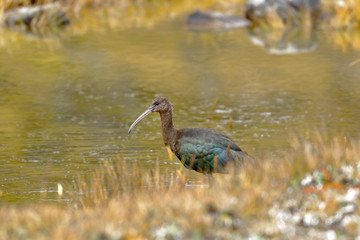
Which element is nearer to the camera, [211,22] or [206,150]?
[206,150]

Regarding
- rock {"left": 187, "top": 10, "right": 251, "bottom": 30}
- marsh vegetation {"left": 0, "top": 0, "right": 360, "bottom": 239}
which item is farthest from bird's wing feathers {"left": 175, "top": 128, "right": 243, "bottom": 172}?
rock {"left": 187, "top": 10, "right": 251, "bottom": 30}

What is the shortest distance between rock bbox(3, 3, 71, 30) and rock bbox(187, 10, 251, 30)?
13.0 feet

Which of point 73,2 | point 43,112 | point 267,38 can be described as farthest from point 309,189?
point 73,2

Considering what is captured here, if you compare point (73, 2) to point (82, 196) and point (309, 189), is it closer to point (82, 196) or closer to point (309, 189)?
point (82, 196)

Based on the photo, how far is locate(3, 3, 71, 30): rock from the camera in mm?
24828

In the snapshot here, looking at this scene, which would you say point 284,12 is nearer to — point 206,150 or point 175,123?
point 175,123

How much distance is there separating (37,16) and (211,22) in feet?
17.4

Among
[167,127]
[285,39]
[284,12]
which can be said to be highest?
[167,127]

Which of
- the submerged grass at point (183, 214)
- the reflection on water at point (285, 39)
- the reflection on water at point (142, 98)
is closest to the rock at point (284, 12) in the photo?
the reflection on water at point (285, 39)

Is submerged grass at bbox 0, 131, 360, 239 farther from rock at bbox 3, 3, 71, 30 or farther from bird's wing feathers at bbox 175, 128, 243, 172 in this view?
rock at bbox 3, 3, 71, 30

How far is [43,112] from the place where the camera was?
12.9 metres

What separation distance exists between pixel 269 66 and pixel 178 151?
9243 millimetres

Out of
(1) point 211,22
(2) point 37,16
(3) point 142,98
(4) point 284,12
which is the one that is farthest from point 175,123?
(2) point 37,16

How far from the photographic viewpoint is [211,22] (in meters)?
25.2
